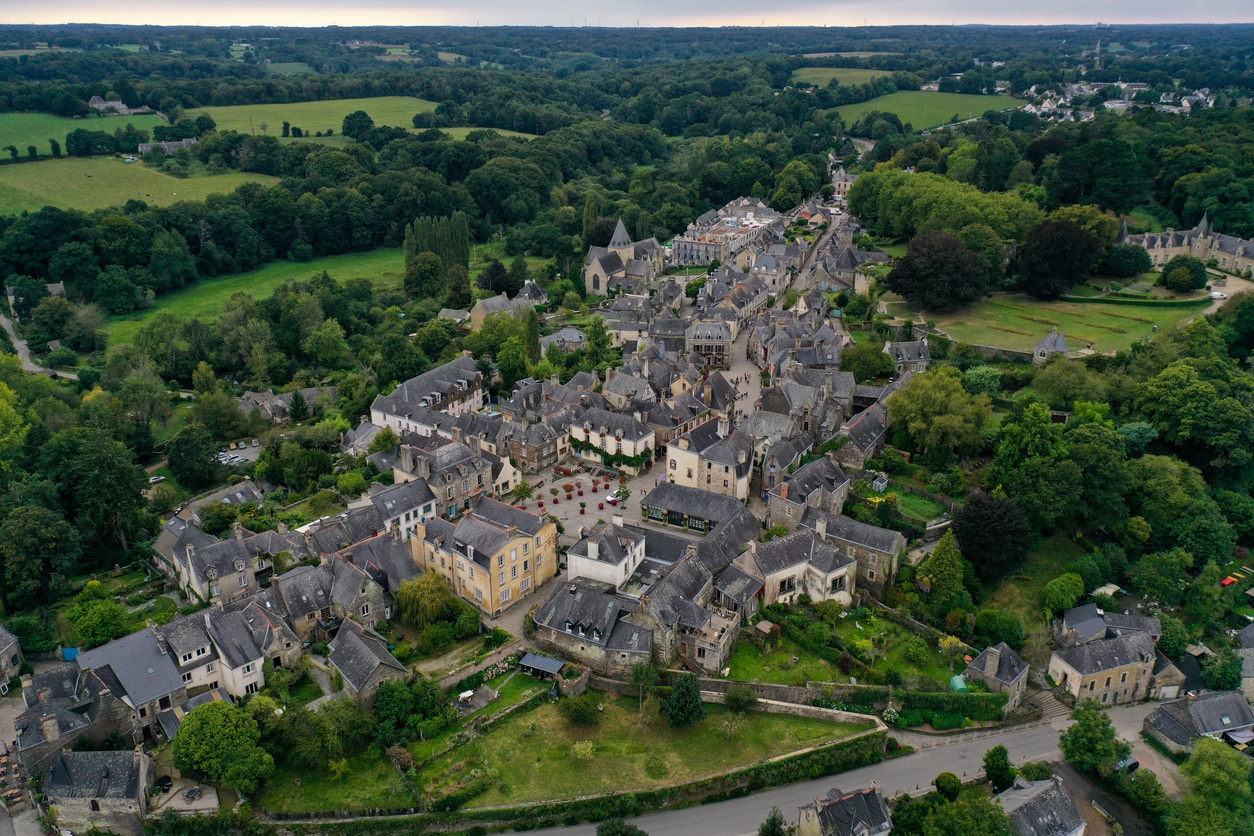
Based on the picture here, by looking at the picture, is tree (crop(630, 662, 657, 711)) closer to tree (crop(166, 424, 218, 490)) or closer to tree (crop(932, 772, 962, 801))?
tree (crop(932, 772, 962, 801))

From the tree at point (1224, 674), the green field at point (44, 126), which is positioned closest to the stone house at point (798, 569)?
the tree at point (1224, 674)

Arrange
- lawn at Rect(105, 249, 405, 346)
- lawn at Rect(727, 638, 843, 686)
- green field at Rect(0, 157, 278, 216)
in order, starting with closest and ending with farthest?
lawn at Rect(727, 638, 843, 686) < lawn at Rect(105, 249, 405, 346) < green field at Rect(0, 157, 278, 216)

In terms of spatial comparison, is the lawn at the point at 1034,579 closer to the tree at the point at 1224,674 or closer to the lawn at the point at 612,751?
the tree at the point at 1224,674

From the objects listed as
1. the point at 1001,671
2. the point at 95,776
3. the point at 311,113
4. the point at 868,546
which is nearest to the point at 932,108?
the point at 311,113

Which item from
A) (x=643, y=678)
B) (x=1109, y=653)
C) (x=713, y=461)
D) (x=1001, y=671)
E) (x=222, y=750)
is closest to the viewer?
(x=222, y=750)

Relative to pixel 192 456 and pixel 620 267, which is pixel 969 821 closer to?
pixel 192 456

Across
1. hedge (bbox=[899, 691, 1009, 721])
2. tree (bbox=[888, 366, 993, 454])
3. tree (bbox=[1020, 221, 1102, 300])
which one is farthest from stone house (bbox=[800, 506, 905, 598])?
tree (bbox=[1020, 221, 1102, 300])

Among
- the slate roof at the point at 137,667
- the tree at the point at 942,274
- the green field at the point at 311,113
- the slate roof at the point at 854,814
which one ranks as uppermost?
the green field at the point at 311,113
